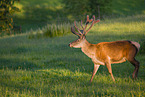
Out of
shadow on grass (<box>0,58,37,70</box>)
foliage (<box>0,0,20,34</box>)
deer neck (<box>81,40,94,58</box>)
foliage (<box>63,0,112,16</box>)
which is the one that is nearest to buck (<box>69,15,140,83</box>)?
deer neck (<box>81,40,94,58</box>)

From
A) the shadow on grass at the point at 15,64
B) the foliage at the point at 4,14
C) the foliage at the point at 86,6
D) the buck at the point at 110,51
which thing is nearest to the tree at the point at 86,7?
the foliage at the point at 86,6

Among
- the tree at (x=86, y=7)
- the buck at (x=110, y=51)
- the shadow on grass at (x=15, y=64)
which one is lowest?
the tree at (x=86, y=7)

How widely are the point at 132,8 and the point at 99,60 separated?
6059 centimetres

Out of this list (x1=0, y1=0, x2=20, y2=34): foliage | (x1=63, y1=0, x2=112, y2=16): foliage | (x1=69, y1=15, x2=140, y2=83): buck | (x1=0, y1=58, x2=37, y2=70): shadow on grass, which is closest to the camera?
(x1=69, y1=15, x2=140, y2=83): buck

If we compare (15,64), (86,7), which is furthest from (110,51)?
(86,7)

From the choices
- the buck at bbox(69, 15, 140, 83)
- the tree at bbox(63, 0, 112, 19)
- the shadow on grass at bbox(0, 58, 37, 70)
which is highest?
the buck at bbox(69, 15, 140, 83)

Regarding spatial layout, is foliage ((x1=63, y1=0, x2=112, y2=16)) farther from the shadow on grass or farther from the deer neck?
the deer neck

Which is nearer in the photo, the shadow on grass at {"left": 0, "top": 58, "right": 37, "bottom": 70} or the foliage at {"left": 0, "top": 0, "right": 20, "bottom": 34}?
the shadow on grass at {"left": 0, "top": 58, "right": 37, "bottom": 70}

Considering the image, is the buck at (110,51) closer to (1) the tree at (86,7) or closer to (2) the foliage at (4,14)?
(2) the foliage at (4,14)

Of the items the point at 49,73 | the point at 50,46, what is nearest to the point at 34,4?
the point at 50,46

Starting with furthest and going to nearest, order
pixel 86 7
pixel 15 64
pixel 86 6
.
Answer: pixel 86 7
pixel 86 6
pixel 15 64

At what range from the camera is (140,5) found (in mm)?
64938

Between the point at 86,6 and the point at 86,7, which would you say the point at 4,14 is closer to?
the point at 86,6

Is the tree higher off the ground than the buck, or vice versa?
the buck
